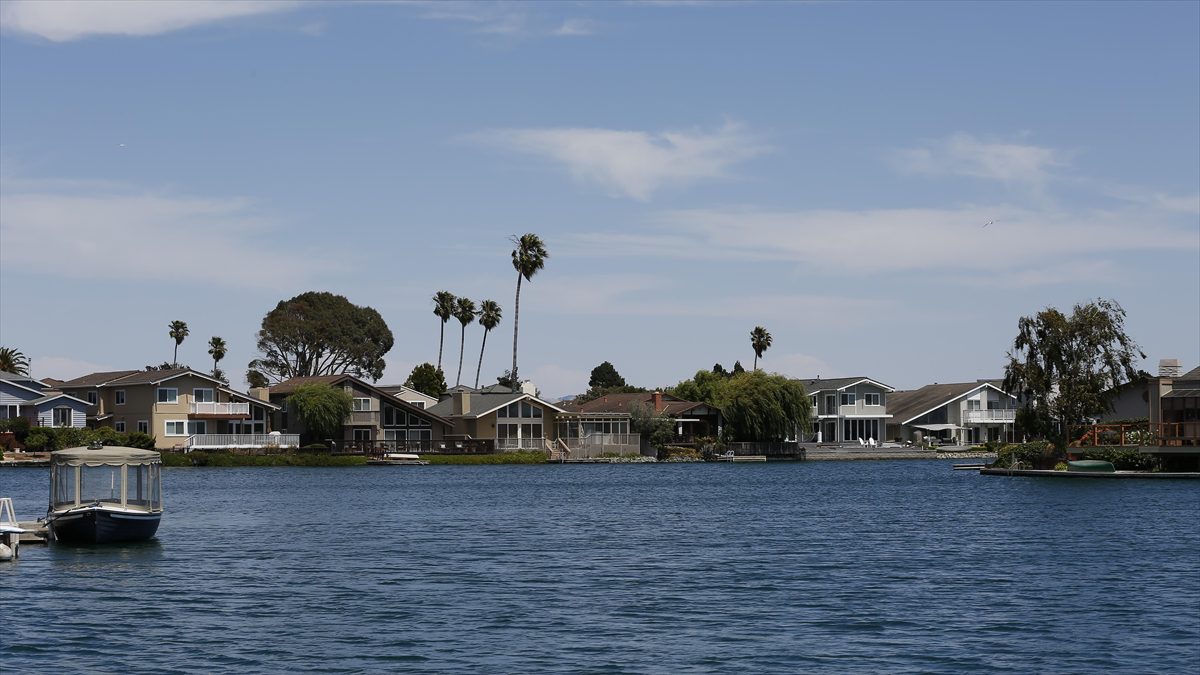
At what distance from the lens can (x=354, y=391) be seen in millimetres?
123688

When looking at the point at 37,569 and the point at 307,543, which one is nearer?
the point at 37,569

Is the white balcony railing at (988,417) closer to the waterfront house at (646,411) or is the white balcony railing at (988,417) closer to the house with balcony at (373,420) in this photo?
the waterfront house at (646,411)

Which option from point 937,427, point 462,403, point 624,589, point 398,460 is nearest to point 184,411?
point 398,460

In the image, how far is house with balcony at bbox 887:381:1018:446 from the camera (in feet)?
493

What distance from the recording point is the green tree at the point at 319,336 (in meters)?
173

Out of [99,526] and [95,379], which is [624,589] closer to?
[99,526]

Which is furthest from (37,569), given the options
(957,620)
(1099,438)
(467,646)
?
(1099,438)

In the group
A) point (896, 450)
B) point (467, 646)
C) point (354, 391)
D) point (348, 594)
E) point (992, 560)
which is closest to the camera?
point (467, 646)

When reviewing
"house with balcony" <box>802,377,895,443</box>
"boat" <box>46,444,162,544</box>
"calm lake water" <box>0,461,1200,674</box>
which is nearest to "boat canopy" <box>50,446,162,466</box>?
"boat" <box>46,444,162,544</box>

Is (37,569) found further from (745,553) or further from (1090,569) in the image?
(1090,569)

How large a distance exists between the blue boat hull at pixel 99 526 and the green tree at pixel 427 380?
11772cm

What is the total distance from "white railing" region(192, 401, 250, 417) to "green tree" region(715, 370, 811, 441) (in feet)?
136

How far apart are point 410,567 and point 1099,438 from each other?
60564 millimetres

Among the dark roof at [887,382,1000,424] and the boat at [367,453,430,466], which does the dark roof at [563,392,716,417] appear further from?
the dark roof at [887,382,1000,424]
